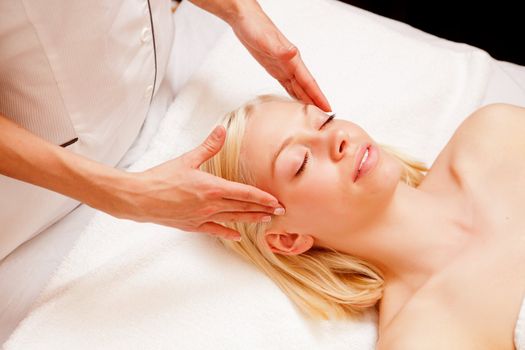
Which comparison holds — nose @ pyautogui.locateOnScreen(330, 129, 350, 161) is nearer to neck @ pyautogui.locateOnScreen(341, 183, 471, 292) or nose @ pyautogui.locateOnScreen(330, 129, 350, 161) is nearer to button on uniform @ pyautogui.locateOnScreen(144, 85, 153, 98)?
neck @ pyautogui.locateOnScreen(341, 183, 471, 292)

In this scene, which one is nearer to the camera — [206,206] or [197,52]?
[206,206]

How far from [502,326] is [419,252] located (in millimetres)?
244

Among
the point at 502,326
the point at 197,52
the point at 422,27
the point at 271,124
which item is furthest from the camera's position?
the point at 422,27

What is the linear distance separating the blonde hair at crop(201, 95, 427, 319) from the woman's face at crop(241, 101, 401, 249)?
6 cm

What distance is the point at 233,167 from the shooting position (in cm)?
134

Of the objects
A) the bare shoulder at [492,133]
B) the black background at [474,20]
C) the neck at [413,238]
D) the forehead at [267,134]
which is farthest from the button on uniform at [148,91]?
the black background at [474,20]

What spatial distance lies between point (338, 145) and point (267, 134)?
0.17m

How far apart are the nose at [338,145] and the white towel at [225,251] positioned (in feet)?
1.22

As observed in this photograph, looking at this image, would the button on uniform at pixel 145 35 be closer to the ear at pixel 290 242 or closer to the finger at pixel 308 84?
the finger at pixel 308 84

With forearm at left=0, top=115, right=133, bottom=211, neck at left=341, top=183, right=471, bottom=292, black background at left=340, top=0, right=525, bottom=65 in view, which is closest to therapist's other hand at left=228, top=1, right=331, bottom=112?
neck at left=341, top=183, right=471, bottom=292

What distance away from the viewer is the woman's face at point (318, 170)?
1214 mm

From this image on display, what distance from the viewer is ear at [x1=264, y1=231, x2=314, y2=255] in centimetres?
133

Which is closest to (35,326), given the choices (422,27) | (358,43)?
(358,43)

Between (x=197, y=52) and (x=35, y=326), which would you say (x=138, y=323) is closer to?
(x=35, y=326)
